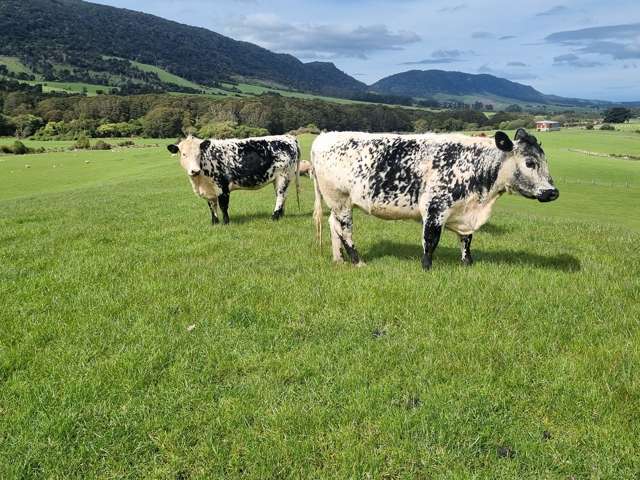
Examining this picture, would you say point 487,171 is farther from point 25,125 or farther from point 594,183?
point 25,125

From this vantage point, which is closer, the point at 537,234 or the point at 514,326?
the point at 514,326

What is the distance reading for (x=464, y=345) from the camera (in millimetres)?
5504

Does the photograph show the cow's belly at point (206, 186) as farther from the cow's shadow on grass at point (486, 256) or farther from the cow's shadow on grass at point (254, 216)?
the cow's shadow on grass at point (486, 256)

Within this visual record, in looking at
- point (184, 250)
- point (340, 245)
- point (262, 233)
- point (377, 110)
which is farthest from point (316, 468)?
point (377, 110)

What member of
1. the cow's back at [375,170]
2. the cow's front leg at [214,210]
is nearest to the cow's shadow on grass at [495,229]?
the cow's back at [375,170]

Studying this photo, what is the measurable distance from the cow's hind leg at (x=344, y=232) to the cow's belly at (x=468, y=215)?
1.82 meters

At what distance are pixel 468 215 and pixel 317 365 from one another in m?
4.53

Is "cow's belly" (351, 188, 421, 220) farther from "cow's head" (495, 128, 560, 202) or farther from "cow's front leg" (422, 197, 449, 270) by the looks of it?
"cow's head" (495, 128, 560, 202)

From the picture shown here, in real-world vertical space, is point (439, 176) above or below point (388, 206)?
above

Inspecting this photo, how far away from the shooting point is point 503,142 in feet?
26.2

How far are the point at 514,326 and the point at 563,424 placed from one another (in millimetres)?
1825

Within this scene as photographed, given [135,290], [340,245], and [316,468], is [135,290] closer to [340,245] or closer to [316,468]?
[340,245]

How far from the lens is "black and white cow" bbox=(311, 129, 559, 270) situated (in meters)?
8.11

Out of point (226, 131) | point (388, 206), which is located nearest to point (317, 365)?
point (388, 206)
